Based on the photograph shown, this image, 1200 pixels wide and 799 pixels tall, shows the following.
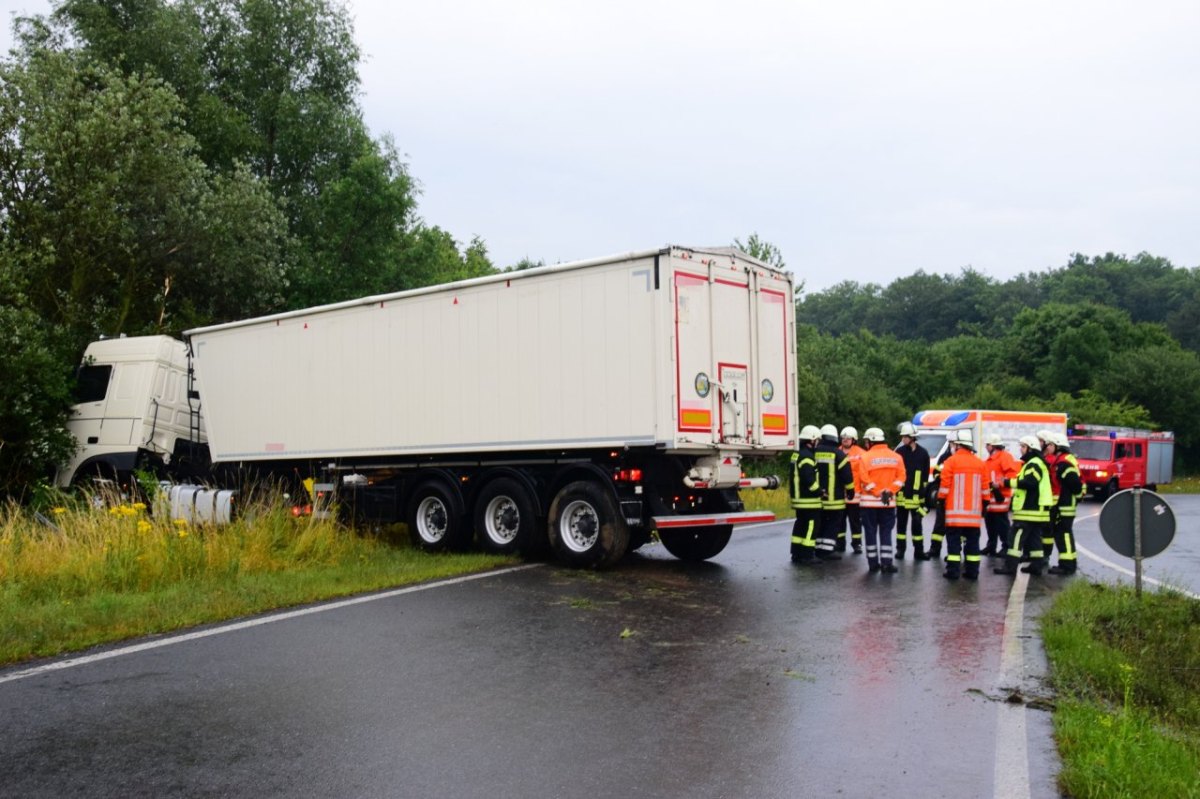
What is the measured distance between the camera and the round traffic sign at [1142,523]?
8.91 m

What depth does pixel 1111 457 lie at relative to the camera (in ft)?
111

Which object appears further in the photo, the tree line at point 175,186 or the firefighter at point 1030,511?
the tree line at point 175,186

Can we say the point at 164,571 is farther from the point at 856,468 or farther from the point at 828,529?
the point at 856,468

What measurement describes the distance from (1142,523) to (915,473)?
4611mm

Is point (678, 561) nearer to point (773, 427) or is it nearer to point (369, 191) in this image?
point (773, 427)

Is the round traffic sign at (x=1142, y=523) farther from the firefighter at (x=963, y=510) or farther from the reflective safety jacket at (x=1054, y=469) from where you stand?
the reflective safety jacket at (x=1054, y=469)

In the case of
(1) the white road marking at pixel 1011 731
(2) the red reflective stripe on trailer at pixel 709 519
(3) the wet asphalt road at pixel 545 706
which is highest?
(2) the red reflective stripe on trailer at pixel 709 519

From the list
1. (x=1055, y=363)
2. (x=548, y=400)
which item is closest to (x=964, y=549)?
(x=548, y=400)

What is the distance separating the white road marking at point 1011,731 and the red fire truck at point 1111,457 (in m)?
27.3

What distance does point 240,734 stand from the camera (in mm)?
5484

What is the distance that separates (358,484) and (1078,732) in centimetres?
1068

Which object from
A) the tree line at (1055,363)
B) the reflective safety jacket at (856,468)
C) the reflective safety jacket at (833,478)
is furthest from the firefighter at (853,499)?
the tree line at (1055,363)

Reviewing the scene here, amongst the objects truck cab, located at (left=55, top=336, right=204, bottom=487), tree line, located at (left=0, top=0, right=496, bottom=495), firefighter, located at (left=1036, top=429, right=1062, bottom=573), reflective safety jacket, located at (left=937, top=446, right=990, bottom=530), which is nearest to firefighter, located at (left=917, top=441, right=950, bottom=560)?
reflective safety jacket, located at (left=937, top=446, right=990, bottom=530)

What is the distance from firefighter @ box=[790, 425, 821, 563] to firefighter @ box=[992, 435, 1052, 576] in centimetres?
211
